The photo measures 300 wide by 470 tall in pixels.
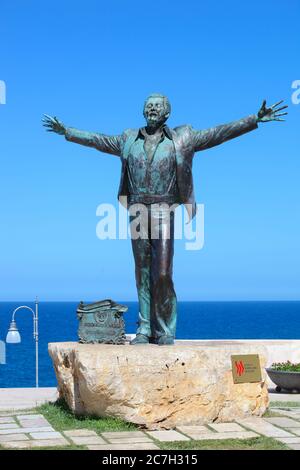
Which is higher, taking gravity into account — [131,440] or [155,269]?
[155,269]

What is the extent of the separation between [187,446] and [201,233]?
2835 millimetres

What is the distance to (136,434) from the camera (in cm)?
845

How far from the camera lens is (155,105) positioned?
9703mm

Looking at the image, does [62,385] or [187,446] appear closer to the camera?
[187,446]

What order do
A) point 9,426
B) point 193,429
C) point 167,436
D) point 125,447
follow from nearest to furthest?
1. point 125,447
2. point 167,436
3. point 193,429
4. point 9,426

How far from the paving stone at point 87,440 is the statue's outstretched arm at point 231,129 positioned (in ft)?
11.7

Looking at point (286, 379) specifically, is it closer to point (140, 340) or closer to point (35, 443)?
point (140, 340)

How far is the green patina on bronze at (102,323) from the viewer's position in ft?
31.7

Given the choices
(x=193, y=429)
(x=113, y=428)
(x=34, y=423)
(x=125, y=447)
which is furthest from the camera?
(x=34, y=423)

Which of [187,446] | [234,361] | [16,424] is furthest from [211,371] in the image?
[16,424]

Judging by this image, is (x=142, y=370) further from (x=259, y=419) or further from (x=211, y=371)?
(x=259, y=419)

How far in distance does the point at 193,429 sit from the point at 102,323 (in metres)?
1.70

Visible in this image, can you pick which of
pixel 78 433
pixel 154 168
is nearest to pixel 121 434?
pixel 78 433

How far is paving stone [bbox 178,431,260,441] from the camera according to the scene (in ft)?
27.1
